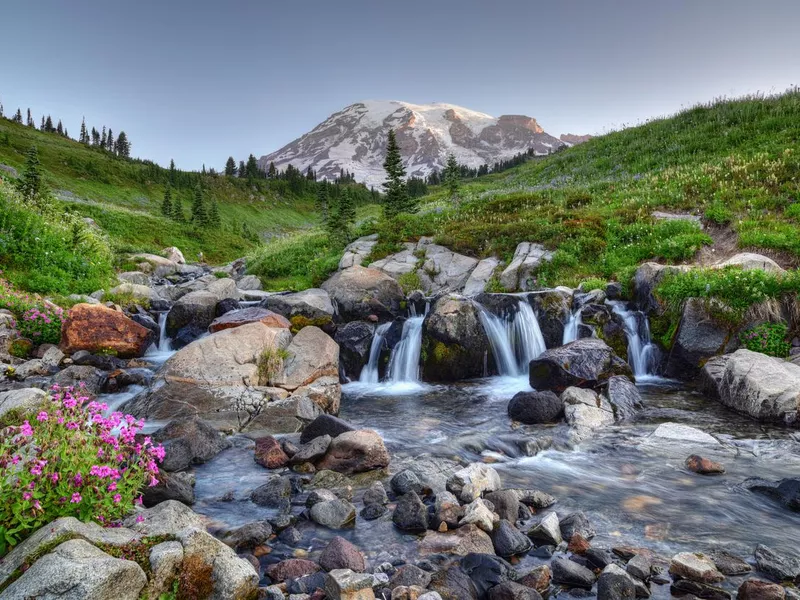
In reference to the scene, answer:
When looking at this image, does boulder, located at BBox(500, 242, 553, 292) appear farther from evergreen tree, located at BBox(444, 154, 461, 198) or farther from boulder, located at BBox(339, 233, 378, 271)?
evergreen tree, located at BBox(444, 154, 461, 198)

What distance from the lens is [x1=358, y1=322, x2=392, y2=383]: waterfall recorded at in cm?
1555

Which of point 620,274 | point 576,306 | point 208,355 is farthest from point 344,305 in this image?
point 620,274

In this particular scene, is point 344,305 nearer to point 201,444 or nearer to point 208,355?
point 208,355

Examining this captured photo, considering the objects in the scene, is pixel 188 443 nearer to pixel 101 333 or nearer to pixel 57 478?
pixel 57 478

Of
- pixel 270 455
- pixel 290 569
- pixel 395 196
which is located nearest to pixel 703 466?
pixel 290 569

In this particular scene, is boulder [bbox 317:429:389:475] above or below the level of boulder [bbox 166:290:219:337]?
below

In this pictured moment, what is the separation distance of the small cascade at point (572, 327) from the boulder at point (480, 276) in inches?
187

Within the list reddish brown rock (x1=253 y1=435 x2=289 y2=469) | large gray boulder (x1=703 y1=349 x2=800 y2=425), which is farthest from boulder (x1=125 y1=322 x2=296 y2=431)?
large gray boulder (x1=703 y1=349 x2=800 y2=425)

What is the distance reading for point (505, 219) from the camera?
25.9m

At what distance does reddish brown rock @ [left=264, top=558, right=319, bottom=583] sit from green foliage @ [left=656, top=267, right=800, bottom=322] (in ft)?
43.5

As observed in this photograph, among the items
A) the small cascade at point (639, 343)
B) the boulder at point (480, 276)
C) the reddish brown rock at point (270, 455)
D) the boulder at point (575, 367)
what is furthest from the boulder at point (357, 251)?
the reddish brown rock at point (270, 455)

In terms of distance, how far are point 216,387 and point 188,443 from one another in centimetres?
261

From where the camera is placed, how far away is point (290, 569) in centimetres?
483

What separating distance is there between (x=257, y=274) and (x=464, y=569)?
25398 mm
